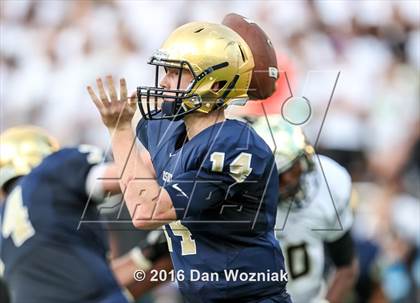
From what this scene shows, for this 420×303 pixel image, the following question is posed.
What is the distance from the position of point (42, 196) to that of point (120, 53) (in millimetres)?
4001

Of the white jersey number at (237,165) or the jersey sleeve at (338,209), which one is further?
the jersey sleeve at (338,209)

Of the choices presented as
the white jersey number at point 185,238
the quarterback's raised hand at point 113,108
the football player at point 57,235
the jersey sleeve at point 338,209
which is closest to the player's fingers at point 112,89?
the quarterback's raised hand at point 113,108

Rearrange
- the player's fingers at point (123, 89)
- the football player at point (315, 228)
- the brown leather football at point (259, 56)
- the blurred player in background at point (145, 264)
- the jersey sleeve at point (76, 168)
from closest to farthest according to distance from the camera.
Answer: the player's fingers at point (123, 89)
the brown leather football at point (259, 56)
the jersey sleeve at point (76, 168)
the blurred player in background at point (145, 264)
the football player at point (315, 228)

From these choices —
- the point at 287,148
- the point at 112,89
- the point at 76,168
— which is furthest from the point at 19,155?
the point at 112,89

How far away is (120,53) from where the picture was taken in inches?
359

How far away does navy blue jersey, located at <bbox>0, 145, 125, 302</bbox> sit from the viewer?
5227 mm

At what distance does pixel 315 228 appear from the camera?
5691 mm

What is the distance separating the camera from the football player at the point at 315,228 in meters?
5.53

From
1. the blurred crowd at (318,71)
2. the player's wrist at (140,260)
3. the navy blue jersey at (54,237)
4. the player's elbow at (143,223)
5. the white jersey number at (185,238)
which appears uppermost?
the player's elbow at (143,223)

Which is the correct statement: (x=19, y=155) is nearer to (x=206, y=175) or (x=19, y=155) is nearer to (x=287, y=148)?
(x=287, y=148)

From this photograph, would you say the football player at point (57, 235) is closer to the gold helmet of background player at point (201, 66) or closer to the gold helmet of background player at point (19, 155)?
the gold helmet of background player at point (19, 155)

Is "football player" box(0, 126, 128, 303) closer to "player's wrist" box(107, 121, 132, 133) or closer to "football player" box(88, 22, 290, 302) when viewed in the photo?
"football player" box(88, 22, 290, 302)

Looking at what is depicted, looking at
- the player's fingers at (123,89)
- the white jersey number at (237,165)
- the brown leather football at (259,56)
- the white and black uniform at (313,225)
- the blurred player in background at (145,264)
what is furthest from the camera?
the white and black uniform at (313,225)

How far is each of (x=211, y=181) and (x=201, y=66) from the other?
1.37ft
